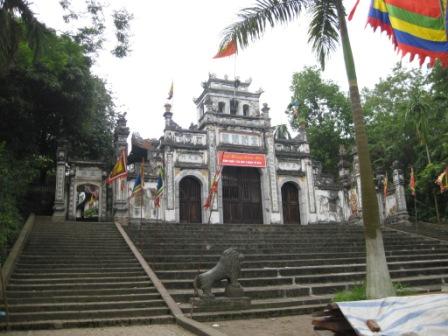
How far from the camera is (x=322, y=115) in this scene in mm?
32031

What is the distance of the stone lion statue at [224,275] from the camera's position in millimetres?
7984

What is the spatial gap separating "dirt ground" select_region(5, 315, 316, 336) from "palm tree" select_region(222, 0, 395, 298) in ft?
4.68

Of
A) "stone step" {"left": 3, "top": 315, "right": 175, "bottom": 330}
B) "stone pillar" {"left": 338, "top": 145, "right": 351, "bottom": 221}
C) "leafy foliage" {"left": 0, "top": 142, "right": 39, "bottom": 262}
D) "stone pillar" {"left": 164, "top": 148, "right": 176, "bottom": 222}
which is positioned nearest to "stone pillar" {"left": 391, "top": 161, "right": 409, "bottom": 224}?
"stone pillar" {"left": 338, "top": 145, "right": 351, "bottom": 221}

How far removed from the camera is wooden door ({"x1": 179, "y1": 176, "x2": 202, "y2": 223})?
2169cm

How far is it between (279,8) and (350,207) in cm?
1716

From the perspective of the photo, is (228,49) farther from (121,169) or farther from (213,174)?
(213,174)

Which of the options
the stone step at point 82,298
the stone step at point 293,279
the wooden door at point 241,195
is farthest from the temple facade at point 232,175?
the stone step at point 82,298

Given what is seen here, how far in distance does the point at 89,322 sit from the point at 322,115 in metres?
27.2

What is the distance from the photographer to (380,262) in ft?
23.8

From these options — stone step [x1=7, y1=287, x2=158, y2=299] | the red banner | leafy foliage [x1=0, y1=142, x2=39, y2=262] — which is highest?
the red banner

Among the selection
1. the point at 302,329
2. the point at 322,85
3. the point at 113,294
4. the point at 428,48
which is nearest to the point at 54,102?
the point at 113,294

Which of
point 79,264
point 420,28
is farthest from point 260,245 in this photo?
point 420,28

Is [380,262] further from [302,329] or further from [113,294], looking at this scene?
[113,294]

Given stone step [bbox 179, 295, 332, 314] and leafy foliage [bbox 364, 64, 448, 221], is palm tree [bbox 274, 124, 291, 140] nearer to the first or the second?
leafy foliage [bbox 364, 64, 448, 221]
